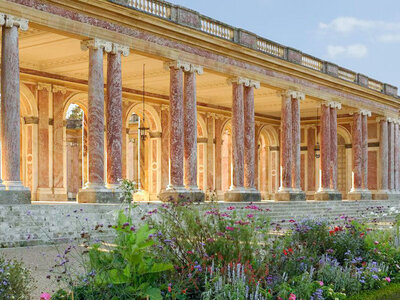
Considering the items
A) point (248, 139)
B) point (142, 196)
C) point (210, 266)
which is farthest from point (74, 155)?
point (210, 266)

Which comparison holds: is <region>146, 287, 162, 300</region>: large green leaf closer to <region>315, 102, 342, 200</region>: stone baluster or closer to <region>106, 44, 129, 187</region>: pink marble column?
<region>106, 44, 129, 187</region>: pink marble column

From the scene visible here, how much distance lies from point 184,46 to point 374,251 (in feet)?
49.9

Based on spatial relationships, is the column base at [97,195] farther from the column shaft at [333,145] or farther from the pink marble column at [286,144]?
the column shaft at [333,145]

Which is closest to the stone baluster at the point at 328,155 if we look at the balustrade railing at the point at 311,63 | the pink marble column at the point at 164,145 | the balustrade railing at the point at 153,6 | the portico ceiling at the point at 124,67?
the portico ceiling at the point at 124,67

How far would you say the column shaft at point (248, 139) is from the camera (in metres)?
26.3

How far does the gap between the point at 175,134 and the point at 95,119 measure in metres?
4.08

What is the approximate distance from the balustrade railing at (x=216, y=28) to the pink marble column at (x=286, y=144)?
5.23m

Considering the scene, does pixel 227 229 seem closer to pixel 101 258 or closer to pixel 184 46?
pixel 101 258

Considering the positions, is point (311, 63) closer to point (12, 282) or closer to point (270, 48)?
point (270, 48)

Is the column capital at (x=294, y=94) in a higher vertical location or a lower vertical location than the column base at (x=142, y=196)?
higher

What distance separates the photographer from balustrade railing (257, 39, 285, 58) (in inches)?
1098

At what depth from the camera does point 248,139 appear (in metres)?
26.5

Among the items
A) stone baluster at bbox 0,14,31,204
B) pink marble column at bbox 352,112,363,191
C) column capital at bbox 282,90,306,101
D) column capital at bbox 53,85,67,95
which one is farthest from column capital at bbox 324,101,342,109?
stone baluster at bbox 0,14,31,204

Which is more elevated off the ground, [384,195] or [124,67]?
[124,67]
